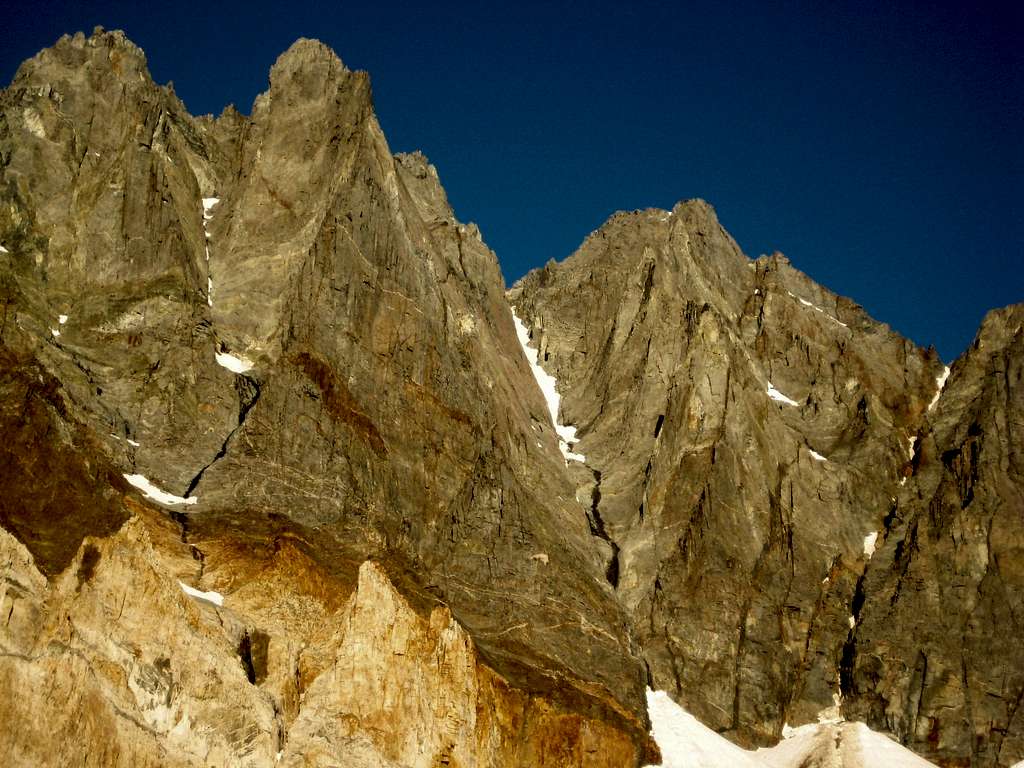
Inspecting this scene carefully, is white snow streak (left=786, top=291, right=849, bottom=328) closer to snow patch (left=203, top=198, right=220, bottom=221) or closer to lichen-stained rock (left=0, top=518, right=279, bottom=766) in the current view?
snow patch (left=203, top=198, right=220, bottom=221)

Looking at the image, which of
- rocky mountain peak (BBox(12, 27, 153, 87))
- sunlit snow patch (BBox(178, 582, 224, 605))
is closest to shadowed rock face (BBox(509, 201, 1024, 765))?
sunlit snow patch (BBox(178, 582, 224, 605))

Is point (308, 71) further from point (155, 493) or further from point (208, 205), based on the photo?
point (155, 493)

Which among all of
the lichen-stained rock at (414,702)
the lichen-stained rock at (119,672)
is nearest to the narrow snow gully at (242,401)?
the lichen-stained rock at (414,702)

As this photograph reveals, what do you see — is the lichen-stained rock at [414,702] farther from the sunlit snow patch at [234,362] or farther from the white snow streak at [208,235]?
the white snow streak at [208,235]

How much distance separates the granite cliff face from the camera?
47688mm

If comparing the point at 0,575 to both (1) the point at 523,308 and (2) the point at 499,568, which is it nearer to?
(2) the point at 499,568

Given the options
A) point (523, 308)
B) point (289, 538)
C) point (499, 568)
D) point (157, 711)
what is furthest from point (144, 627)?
point (523, 308)

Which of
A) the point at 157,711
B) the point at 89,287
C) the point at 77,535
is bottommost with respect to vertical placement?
the point at 157,711

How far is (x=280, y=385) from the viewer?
6022 cm

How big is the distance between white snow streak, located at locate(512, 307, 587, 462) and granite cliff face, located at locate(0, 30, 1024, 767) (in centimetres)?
122

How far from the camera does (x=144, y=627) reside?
45.9m

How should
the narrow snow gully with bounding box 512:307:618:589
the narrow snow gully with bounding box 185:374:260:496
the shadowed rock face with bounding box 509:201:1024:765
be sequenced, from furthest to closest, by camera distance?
1. the narrow snow gully with bounding box 512:307:618:589
2. the shadowed rock face with bounding box 509:201:1024:765
3. the narrow snow gully with bounding box 185:374:260:496

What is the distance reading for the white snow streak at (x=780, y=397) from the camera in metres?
93.2

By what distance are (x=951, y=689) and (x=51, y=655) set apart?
47.8 meters
